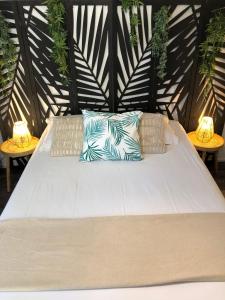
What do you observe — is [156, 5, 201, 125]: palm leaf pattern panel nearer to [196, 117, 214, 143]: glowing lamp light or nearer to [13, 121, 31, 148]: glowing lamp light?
[196, 117, 214, 143]: glowing lamp light

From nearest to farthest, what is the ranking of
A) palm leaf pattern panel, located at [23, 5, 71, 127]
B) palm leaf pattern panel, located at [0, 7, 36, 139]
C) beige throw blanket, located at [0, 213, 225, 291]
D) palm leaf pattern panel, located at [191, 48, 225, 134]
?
beige throw blanket, located at [0, 213, 225, 291], palm leaf pattern panel, located at [23, 5, 71, 127], palm leaf pattern panel, located at [0, 7, 36, 139], palm leaf pattern panel, located at [191, 48, 225, 134]

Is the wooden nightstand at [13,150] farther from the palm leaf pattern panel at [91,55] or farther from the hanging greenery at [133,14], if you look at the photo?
the hanging greenery at [133,14]

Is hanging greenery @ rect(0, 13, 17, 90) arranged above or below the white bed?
above

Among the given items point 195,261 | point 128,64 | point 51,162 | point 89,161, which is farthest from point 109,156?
point 195,261

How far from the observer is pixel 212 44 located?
235 cm

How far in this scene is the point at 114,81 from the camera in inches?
97.6

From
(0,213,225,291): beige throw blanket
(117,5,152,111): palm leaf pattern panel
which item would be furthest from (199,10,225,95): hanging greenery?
(0,213,225,291): beige throw blanket

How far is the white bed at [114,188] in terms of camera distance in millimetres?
1665

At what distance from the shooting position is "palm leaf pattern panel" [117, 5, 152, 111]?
7.36ft

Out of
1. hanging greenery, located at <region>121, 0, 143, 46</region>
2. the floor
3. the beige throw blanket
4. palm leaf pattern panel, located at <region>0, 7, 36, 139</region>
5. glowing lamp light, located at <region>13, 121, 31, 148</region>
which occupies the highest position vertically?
hanging greenery, located at <region>121, 0, 143, 46</region>

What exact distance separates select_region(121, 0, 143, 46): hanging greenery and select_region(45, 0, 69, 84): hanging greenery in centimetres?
49

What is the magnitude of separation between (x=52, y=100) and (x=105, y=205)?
1317 mm

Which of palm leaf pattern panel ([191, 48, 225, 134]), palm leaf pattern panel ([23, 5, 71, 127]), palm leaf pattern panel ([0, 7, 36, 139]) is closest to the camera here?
palm leaf pattern panel ([23, 5, 71, 127])

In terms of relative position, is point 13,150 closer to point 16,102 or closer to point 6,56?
point 16,102
